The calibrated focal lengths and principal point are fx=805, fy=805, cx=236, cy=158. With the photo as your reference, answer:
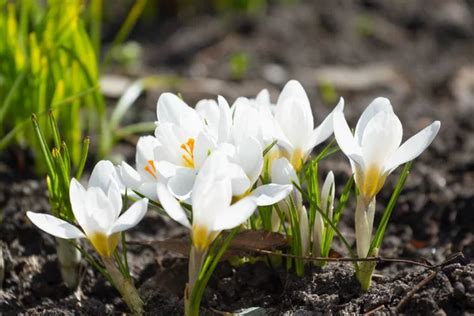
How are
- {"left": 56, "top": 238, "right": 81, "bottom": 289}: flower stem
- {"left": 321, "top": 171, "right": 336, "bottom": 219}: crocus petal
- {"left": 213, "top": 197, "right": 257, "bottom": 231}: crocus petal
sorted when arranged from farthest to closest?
{"left": 56, "top": 238, "right": 81, "bottom": 289}: flower stem < {"left": 321, "top": 171, "right": 336, "bottom": 219}: crocus petal < {"left": 213, "top": 197, "right": 257, "bottom": 231}: crocus petal

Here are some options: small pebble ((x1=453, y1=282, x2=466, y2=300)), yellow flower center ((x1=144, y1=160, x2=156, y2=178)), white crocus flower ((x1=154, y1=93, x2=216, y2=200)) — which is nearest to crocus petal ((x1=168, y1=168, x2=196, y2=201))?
white crocus flower ((x1=154, y1=93, x2=216, y2=200))

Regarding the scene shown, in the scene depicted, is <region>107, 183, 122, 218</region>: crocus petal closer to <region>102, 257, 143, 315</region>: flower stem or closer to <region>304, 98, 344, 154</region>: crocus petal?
<region>102, 257, 143, 315</region>: flower stem

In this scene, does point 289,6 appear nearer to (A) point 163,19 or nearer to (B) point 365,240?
(A) point 163,19

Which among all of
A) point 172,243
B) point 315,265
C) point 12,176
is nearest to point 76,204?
point 172,243

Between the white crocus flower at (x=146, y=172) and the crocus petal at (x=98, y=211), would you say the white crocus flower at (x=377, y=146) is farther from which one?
the crocus petal at (x=98, y=211)

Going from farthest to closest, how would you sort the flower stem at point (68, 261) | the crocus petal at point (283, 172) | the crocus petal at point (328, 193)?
1. the flower stem at point (68, 261)
2. the crocus petal at point (328, 193)
3. the crocus petal at point (283, 172)

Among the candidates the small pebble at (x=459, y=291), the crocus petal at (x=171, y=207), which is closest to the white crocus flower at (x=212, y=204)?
the crocus petal at (x=171, y=207)

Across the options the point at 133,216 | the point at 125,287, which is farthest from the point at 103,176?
the point at 125,287
